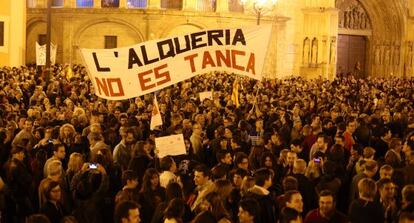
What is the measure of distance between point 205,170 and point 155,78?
5.00 m

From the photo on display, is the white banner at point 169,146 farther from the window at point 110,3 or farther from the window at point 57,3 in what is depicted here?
the window at point 57,3

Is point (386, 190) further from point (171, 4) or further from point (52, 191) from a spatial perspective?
point (171, 4)

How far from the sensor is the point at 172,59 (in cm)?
1473

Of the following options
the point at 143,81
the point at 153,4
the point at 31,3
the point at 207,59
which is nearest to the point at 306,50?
the point at 153,4

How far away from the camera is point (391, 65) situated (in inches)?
2025

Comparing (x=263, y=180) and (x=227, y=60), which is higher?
(x=227, y=60)

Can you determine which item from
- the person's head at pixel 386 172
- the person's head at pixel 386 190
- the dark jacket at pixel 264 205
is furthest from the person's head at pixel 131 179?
the person's head at pixel 386 172

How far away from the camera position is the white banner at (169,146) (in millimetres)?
12266

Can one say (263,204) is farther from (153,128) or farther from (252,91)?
(252,91)

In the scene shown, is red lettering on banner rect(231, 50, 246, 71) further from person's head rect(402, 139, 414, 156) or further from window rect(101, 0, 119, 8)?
window rect(101, 0, 119, 8)

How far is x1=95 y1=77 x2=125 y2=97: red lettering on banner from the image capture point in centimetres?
1436

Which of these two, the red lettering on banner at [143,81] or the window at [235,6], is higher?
the window at [235,6]

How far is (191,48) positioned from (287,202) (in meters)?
6.68

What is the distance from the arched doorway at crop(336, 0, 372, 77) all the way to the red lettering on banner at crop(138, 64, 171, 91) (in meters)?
37.7
